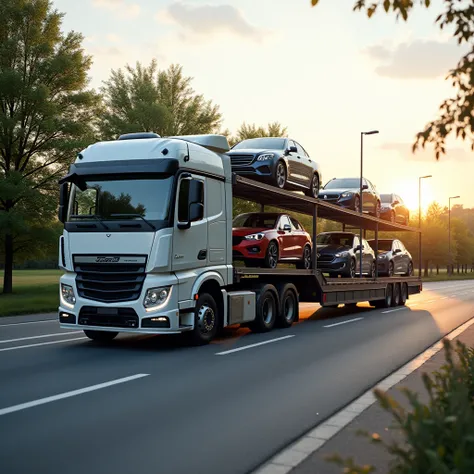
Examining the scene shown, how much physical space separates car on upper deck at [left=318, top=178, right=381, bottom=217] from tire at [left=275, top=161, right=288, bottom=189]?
4247mm

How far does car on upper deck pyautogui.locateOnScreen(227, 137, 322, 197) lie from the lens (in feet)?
49.5

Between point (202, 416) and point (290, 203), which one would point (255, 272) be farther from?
point (202, 416)

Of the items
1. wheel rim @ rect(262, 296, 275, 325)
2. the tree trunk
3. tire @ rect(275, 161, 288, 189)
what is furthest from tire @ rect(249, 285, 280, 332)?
the tree trunk

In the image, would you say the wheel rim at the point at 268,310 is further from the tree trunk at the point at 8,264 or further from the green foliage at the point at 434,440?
the tree trunk at the point at 8,264

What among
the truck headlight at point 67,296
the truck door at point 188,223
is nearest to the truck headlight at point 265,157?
the truck door at point 188,223

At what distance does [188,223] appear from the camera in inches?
441

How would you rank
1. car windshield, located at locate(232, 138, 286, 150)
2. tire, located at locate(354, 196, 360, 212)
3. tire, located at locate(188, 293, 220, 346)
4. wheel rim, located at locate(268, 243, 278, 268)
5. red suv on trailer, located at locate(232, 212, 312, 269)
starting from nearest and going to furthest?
tire, located at locate(188, 293, 220, 346), red suv on trailer, located at locate(232, 212, 312, 269), wheel rim, located at locate(268, 243, 278, 268), car windshield, located at locate(232, 138, 286, 150), tire, located at locate(354, 196, 360, 212)

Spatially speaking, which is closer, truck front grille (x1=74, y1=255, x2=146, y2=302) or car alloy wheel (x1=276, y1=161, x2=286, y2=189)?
truck front grille (x1=74, y1=255, x2=146, y2=302)

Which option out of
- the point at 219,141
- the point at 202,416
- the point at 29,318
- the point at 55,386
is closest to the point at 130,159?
the point at 219,141

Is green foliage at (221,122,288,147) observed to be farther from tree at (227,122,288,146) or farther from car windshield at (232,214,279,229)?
car windshield at (232,214,279,229)

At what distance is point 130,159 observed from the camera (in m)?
11.5

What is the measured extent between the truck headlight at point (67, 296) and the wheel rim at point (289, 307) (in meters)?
5.55

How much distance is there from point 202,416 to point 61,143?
948 inches

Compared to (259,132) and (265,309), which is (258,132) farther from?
(265,309)
